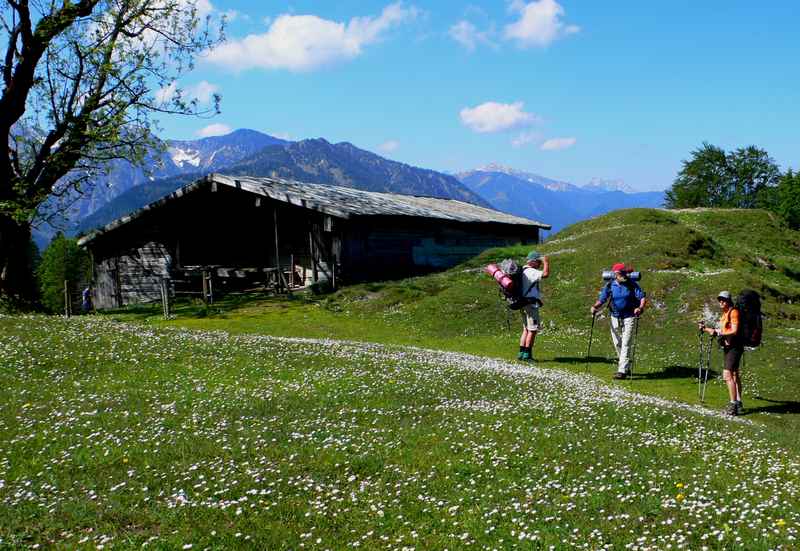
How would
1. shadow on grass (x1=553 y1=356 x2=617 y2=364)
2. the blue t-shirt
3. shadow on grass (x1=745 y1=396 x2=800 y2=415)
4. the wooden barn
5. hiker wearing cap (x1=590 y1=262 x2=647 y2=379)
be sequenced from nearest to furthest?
shadow on grass (x1=745 y1=396 x2=800 y2=415)
hiker wearing cap (x1=590 y1=262 x2=647 y2=379)
the blue t-shirt
shadow on grass (x1=553 y1=356 x2=617 y2=364)
the wooden barn

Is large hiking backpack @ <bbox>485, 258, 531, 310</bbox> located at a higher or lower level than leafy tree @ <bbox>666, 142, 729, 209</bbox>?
lower

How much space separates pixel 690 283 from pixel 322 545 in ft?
88.7

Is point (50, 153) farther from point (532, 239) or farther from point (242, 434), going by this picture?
point (532, 239)

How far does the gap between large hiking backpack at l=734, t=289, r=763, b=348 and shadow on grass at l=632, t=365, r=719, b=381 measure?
5.03 m

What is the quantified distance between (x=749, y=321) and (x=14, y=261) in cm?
3225

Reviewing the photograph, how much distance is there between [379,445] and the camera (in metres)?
10.4

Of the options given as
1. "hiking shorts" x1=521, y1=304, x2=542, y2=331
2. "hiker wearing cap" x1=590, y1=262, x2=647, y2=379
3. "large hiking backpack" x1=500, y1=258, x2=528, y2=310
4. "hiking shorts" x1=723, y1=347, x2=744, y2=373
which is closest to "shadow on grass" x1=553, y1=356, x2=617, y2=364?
"hiking shorts" x1=521, y1=304, x2=542, y2=331

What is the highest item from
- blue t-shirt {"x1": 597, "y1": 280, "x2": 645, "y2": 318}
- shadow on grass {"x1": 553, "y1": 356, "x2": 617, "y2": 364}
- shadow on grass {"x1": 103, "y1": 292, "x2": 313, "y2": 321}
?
blue t-shirt {"x1": 597, "y1": 280, "x2": 645, "y2": 318}

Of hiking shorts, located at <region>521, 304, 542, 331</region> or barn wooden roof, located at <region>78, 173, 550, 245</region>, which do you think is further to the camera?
barn wooden roof, located at <region>78, 173, 550, 245</region>

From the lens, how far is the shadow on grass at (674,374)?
1934cm

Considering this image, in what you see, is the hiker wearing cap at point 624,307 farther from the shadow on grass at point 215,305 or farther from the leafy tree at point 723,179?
the leafy tree at point 723,179

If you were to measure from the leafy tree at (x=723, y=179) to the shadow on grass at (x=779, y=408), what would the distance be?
91.6m

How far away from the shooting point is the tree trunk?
31.2m

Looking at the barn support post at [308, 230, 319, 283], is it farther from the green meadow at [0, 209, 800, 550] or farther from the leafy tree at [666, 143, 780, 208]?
the leafy tree at [666, 143, 780, 208]
